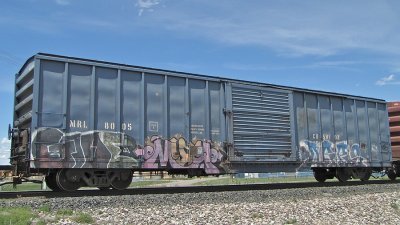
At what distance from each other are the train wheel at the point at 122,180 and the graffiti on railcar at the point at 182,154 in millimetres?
577

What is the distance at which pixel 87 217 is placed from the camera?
295 inches

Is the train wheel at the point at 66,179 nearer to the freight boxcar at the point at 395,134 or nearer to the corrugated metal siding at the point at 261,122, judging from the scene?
the corrugated metal siding at the point at 261,122

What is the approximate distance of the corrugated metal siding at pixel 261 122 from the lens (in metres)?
14.6

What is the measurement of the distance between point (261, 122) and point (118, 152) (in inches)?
220

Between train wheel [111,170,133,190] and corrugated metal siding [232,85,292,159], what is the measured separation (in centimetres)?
400

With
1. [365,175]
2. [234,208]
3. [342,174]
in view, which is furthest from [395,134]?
[234,208]

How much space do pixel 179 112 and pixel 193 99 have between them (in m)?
0.77

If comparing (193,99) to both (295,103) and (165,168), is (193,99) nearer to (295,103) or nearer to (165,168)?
(165,168)

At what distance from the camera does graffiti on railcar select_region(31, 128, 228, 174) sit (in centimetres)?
1130

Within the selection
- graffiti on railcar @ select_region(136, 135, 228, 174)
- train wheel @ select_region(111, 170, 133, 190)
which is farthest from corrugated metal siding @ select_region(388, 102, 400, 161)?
train wheel @ select_region(111, 170, 133, 190)

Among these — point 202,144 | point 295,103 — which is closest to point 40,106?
point 202,144

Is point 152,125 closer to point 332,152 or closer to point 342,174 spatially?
point 332,152

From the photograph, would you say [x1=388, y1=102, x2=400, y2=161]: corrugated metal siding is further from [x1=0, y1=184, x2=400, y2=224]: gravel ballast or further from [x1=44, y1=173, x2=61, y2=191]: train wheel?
[x1=44, y1=173, x2=61, y2=191]: train wheel

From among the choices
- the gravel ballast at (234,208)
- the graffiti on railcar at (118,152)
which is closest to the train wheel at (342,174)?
the gravel ballast at (234,208)
